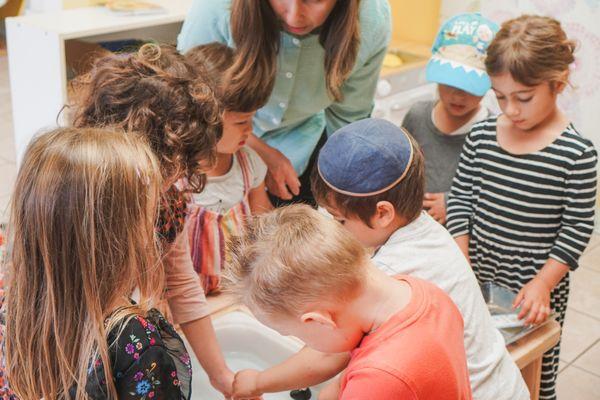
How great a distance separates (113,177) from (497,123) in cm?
111

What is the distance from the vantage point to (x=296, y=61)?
158cm

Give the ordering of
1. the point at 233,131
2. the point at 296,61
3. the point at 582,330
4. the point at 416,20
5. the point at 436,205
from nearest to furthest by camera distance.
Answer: the point at 233,131 < the point at 296,61 < the point at 436,205 < the point at 582,330 < the point at 416,20

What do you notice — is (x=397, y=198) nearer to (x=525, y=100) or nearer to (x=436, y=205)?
(x=525, y=100)

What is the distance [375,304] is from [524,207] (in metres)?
0.83

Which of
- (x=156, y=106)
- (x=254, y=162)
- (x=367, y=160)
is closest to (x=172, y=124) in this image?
(x=156, y=106)

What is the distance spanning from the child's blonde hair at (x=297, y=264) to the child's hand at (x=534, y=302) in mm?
620

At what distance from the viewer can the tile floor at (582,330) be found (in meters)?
2.28

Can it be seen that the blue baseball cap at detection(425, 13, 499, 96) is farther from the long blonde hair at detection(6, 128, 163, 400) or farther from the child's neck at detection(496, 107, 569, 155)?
the long blonde hair at detection(6, 128, 163, 400)

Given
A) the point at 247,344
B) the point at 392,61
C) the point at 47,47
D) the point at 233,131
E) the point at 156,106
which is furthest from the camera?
the point at 392,61

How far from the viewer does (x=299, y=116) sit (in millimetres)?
1691

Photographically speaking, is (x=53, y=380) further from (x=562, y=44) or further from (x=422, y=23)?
(x=422, y=23)

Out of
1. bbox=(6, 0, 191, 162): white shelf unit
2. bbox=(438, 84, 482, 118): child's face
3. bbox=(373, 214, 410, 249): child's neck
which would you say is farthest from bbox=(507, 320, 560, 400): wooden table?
bbox=(6, 0, 191, 162): white shelf unit

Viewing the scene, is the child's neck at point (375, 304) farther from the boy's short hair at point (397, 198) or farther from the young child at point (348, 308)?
the boy's short hair at point (397, 198)

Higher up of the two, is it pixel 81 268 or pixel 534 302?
pixel 81 268
